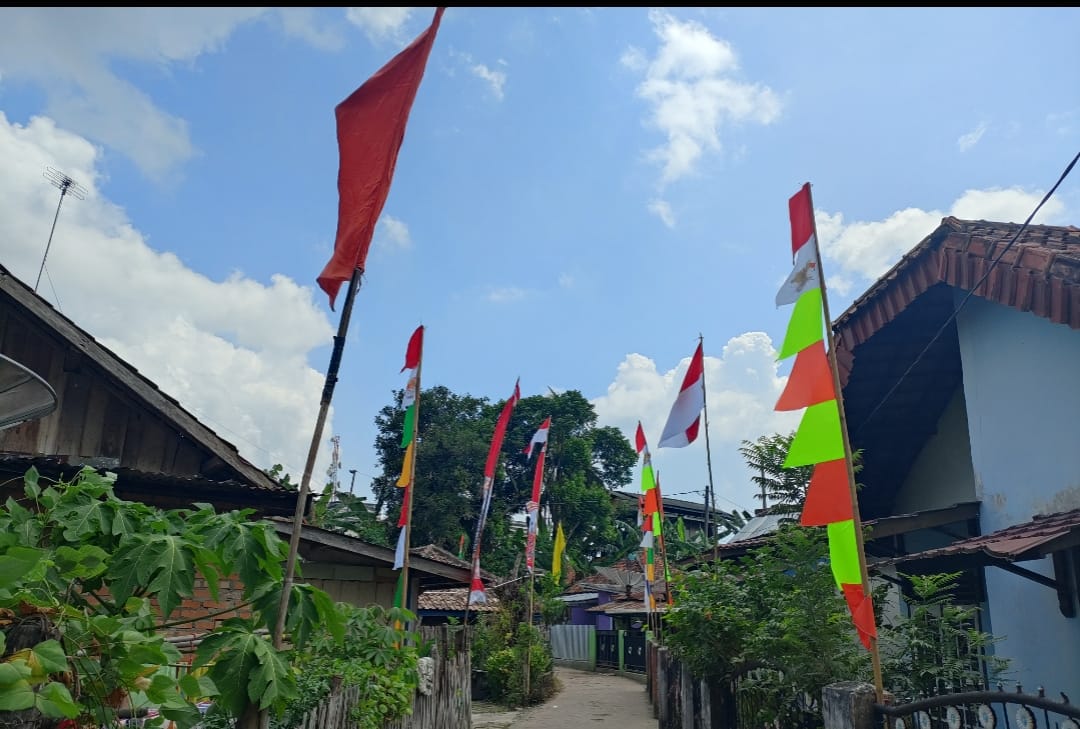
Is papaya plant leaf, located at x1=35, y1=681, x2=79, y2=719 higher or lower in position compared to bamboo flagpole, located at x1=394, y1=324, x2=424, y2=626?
lower

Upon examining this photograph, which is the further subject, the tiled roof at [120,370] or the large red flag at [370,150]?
the tiled roof at [120,370]

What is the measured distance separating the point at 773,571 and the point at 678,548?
25.6m

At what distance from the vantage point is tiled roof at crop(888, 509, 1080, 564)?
5406mm

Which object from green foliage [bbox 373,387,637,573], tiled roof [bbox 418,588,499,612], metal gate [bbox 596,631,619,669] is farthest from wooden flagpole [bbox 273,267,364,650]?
green foliage [bbox 373,387,637,573]

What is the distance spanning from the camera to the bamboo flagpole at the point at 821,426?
423cm

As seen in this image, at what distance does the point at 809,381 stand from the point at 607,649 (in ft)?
78.9

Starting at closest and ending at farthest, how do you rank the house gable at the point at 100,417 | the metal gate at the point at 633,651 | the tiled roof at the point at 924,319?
the tiled roof at the point at 924,319, the house gable at the point at 100,417, the metal gate at the point at 633,651

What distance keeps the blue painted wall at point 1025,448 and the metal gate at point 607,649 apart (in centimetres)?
1923

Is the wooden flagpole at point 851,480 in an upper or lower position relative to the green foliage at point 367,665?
upper

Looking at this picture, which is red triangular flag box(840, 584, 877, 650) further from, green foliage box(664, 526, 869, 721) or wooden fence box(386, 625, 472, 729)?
wooden fence box(386, 625, 472, 729)

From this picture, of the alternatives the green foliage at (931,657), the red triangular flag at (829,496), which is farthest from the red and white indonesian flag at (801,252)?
the green foliage at (931,657)

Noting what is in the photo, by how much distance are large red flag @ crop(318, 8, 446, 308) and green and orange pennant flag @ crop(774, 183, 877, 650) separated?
271cm

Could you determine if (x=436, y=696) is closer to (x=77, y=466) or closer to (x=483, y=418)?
(x=77, y=466)

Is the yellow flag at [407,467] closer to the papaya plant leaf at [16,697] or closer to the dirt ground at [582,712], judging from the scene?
the dirt ground at [582,712]
